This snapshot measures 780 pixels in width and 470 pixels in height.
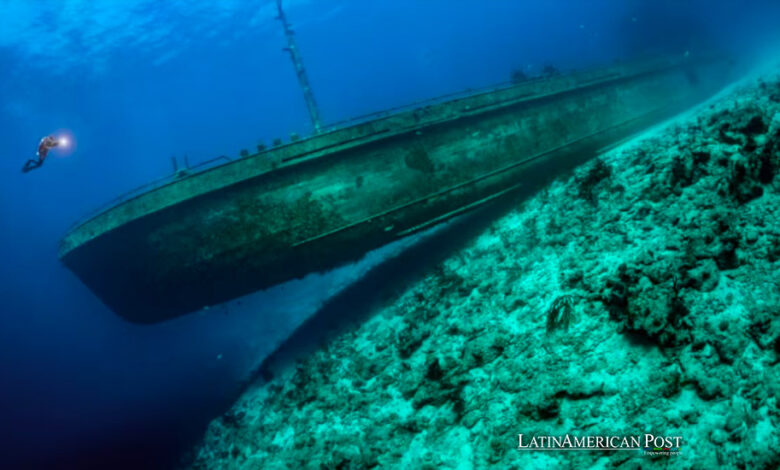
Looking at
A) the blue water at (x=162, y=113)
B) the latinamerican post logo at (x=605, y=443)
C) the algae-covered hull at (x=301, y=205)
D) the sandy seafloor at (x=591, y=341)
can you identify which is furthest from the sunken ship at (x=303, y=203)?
the latinamerican post logo at (x=605, y=443)

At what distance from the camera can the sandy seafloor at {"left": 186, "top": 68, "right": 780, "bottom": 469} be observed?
2.64 meters

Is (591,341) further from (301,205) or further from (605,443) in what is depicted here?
(301,205)

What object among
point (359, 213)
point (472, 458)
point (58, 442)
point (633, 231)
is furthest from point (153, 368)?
point (633, 231)

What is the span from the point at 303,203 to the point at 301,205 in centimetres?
5

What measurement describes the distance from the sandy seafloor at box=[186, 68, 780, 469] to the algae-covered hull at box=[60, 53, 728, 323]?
1.66 m

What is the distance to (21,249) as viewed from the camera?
219 ft

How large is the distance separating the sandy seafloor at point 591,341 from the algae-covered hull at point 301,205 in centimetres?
166

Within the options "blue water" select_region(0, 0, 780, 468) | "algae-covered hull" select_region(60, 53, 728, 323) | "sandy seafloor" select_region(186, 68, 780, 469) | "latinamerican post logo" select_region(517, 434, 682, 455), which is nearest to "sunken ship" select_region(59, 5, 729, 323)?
"algae-covered hull" select_region(60, 53, 728, 323)

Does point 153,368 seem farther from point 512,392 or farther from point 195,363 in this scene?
point 512,392

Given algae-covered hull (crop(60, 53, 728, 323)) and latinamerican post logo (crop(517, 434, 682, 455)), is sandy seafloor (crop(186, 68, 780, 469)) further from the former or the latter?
algae-covered hull (crop(60, 53, 728, 323))

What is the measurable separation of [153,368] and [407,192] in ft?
45.5

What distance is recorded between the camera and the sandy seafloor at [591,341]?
2637mm

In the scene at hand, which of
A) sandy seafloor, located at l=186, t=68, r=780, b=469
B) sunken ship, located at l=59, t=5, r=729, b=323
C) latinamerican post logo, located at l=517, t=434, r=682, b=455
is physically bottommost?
latinamerican post logo, located at l=517, t=434, r=682, b=455

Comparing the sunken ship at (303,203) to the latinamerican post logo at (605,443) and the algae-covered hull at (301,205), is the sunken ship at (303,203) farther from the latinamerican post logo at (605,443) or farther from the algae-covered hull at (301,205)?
the latinamerican post logo at (605,443)
